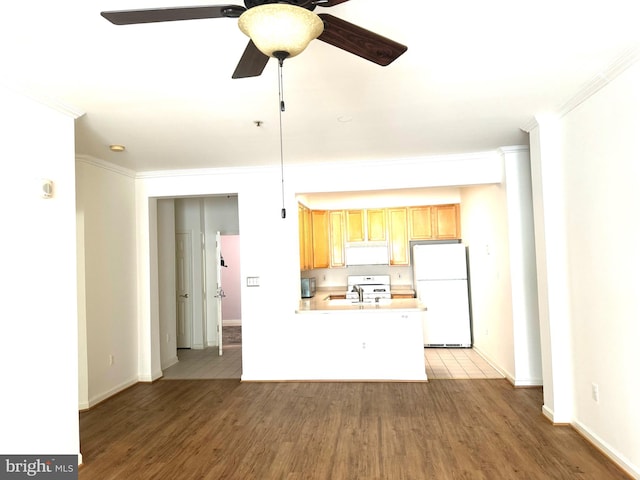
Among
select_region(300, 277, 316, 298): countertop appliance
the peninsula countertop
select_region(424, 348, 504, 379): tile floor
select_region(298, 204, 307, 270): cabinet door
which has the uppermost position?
select_region(298, 204, 307, 270): cabinet door

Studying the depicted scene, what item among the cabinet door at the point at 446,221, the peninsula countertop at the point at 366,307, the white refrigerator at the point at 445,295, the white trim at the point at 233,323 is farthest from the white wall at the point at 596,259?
the white trim at the point at 233,323

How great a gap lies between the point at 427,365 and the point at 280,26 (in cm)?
500

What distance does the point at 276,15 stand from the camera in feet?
4.65

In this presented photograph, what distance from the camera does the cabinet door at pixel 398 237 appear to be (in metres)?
7.29

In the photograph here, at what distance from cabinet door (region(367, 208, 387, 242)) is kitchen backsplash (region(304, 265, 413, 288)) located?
625 mm

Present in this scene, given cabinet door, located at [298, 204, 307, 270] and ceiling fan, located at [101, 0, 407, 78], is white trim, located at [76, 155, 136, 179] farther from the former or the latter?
ceiling fan, located at [101, 0, 407, 78]

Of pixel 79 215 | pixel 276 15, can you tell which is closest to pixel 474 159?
pixel 276 15

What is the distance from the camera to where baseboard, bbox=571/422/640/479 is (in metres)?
2.64

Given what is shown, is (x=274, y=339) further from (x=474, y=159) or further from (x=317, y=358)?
(x=474, y=159)

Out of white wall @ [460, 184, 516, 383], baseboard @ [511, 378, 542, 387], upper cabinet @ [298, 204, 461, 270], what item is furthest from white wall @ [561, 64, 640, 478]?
upper cabinet @ [298, 204, 461, 270]

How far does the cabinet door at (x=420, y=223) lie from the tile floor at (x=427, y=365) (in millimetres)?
1854

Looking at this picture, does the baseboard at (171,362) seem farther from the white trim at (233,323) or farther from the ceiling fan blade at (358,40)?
the ceiling fan blade at (358,40)

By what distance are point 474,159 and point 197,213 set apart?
4524 mm

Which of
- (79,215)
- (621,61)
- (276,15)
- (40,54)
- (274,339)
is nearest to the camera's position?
(276,15)
